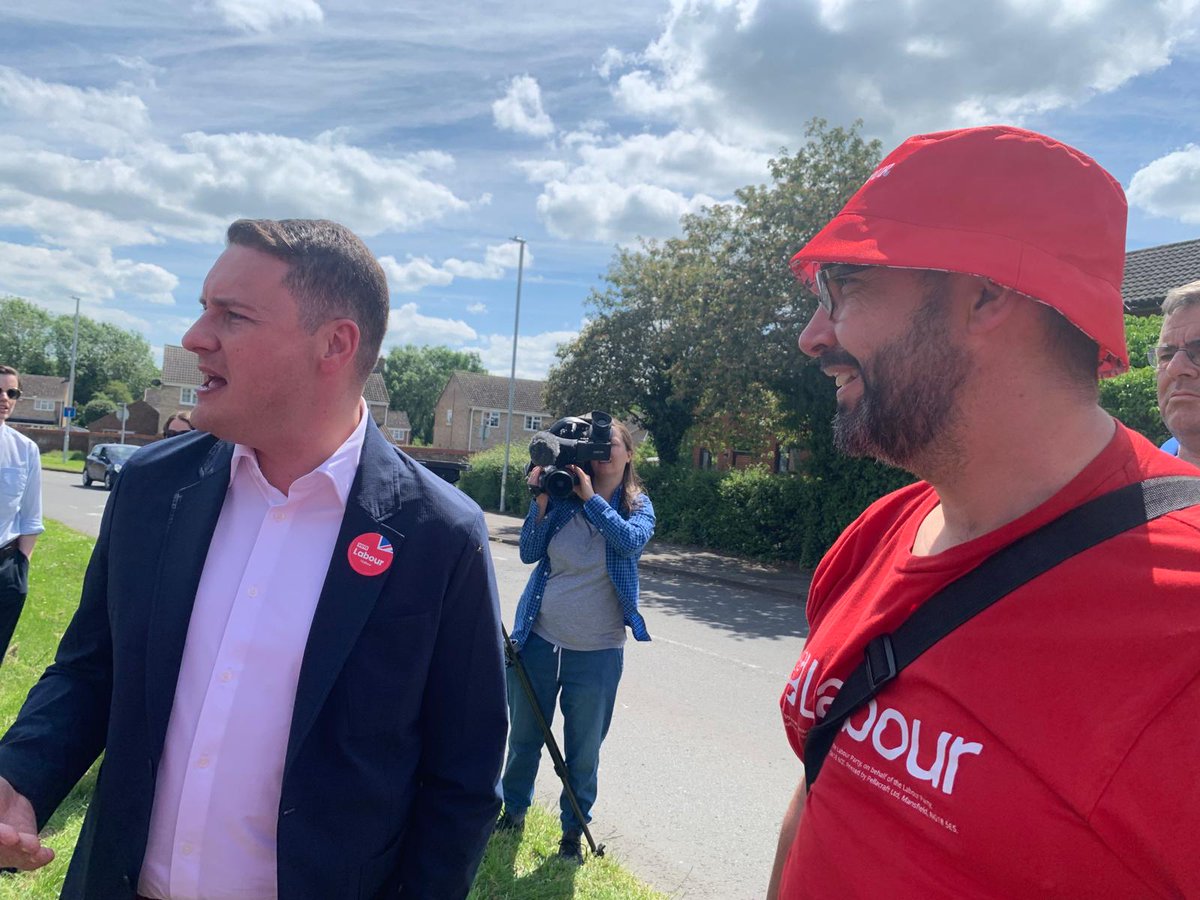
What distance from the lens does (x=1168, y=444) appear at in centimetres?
347

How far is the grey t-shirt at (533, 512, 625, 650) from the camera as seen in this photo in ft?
13.3

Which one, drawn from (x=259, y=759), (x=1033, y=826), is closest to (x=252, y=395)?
(x=259, y=759)

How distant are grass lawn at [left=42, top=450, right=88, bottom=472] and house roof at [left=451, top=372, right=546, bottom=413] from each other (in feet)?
85.7

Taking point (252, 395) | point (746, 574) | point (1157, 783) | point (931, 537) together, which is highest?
point (252, 395)

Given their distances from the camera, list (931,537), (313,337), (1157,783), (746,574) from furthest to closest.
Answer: (746,574), (313,337), (931,537), (1157,783)

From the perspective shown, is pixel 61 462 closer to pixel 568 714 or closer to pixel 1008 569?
pixel 568 714

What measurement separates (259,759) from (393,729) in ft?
0.90

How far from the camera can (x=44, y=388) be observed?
262 ft

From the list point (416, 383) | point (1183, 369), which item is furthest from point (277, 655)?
point (416, 383)

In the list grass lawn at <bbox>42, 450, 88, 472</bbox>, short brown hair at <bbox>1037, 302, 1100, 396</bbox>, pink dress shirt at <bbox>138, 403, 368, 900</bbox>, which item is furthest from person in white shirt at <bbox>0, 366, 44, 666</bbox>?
grass lawn at <bbox>42, 450, 88, 472</bbox>

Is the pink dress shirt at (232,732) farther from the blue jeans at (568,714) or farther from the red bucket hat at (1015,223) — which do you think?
the blue jeans at (568,714)

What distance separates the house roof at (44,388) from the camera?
79125 mm

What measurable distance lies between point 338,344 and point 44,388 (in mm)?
94182

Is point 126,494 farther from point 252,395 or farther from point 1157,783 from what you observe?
point 1157,783
